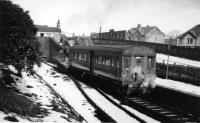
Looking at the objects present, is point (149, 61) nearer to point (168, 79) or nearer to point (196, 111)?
point (196, 111)

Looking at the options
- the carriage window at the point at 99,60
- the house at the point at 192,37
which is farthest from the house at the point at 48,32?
the carriage window at the point at 99,60

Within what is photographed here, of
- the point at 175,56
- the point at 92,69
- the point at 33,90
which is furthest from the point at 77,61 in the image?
the point at 175,56

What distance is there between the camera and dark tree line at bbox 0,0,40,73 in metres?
10.3

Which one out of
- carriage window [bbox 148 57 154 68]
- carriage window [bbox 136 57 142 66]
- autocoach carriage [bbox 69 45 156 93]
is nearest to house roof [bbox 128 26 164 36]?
autocoach carriage [bbox 69 45 156 93]

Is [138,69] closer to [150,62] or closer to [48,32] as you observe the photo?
[150,62]

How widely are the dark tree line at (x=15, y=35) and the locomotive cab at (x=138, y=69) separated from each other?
596cm

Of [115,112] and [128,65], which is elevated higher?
[128,65]

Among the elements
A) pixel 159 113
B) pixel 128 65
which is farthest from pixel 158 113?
pixel 128 65

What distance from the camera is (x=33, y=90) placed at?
42.1 feet

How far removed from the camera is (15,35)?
34.8 feet

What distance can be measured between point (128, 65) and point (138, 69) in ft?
3.11

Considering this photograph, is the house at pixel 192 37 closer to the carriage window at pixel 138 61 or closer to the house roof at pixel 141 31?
the house roof at pixel 141 31

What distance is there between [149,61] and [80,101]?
5331 millimetres

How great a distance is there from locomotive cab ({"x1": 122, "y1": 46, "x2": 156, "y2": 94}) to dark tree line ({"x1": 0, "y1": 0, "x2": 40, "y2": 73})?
596cm
